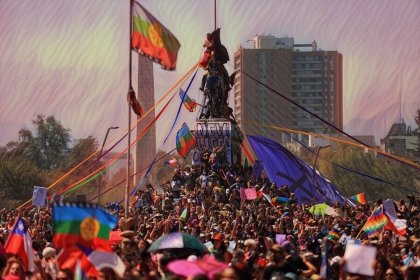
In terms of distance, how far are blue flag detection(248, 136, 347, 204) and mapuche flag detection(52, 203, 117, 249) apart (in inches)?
1129

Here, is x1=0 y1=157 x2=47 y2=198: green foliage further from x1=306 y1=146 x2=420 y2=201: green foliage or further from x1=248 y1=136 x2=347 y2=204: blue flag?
x1=248 y1=136 x2=347 y2=204: blue flag

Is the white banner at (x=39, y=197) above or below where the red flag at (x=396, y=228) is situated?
below

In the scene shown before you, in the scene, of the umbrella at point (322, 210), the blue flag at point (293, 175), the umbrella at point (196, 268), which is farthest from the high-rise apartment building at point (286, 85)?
the umbrella at point (196, 268)

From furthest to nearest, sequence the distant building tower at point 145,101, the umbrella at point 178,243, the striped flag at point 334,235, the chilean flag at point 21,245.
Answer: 1. the distant building tower at point 145,101
2. the striped flag at point 334,235
3. the chilean flag at point 21,245
4. the umbrella at point 178,243

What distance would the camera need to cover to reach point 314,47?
19512 centimetres

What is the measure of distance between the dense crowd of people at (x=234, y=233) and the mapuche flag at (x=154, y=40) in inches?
134

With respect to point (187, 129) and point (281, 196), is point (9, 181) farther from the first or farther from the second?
point (281, 196)

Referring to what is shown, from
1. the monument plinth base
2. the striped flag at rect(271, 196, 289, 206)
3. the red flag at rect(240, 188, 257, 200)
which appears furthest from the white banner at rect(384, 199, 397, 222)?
the monument plinth base

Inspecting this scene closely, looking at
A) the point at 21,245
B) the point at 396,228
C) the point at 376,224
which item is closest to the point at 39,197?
the point at 376,224

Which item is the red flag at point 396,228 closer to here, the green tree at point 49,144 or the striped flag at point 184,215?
the striped flag at point 184,215

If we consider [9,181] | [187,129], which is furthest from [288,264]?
[9,181]

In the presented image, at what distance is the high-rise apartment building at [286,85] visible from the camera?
566 feet

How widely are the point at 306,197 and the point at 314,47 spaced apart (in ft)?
492

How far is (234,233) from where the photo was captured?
1004 inches
